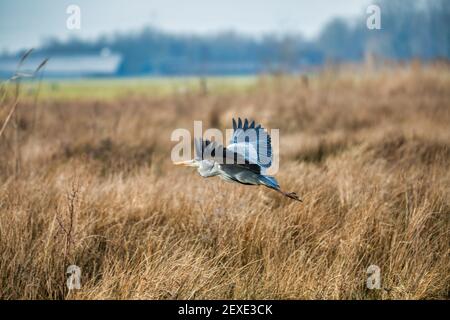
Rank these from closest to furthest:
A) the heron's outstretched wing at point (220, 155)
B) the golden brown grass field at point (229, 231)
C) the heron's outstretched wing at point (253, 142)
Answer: the heron's outstretched wing at point (220, 155) → the golden brown grass field at point (229, 231) → the heron's outstretched wing at point (253, 142)

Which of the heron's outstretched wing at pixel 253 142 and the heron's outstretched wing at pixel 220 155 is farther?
the heron's outstretched wing at pixel 253 142

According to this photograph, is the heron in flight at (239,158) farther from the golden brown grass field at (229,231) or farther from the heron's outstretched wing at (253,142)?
the golden brown grass field at (229,231)

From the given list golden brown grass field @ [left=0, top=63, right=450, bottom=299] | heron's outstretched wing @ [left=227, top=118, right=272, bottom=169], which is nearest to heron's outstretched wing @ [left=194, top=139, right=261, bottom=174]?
heron's outstretched wing @ [left=227, top=118, right=272, bottom=169]

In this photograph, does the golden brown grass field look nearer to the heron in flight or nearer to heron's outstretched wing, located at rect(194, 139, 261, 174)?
the heron in flight

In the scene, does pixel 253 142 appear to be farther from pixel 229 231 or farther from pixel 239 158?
pixel 229 231

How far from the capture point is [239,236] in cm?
367

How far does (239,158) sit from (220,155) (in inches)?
7.1

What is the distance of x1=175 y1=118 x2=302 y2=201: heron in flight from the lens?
10.0 ft

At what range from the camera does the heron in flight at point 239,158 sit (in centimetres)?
305

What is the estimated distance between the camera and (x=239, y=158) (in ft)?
10.6

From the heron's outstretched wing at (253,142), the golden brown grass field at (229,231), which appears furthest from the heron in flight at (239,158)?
the golden brown grass field at (229,231)
